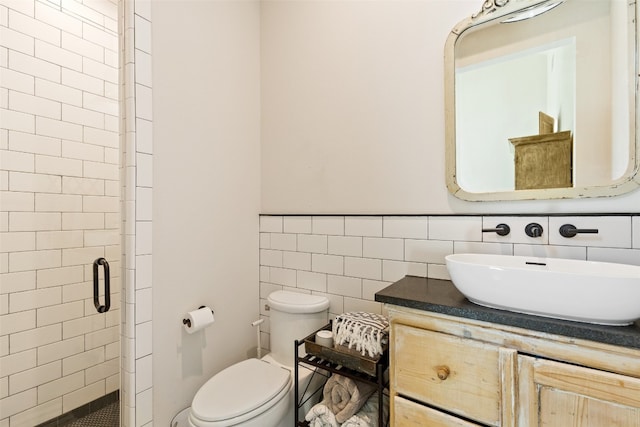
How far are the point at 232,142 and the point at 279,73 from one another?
54 cm

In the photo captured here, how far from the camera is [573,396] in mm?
793

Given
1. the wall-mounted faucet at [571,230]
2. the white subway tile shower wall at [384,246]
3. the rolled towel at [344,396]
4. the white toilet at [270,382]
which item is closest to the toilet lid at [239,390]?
the white toilet at [270,382]

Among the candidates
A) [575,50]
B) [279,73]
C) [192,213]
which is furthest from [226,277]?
[575,50]

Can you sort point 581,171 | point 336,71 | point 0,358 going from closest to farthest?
point 581,171
point 0,358
point 336,71

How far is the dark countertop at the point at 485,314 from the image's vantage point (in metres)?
0.76

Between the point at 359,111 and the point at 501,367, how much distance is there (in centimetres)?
127

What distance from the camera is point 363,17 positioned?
1.61m

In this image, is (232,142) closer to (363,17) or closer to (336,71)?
(336,71)

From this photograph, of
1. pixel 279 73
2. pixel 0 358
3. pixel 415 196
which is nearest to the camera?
pixel 415 196

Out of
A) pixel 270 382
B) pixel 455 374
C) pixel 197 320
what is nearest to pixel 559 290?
pixel 455 374

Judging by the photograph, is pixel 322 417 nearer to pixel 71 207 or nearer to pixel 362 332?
pixel 362 332

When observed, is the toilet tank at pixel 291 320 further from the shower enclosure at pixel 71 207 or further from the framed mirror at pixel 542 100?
the framed mirror at pixel 542 100

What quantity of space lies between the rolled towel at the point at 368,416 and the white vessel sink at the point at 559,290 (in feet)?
2.07

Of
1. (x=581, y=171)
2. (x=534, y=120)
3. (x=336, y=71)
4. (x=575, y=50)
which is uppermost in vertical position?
(x=336, y=71)
